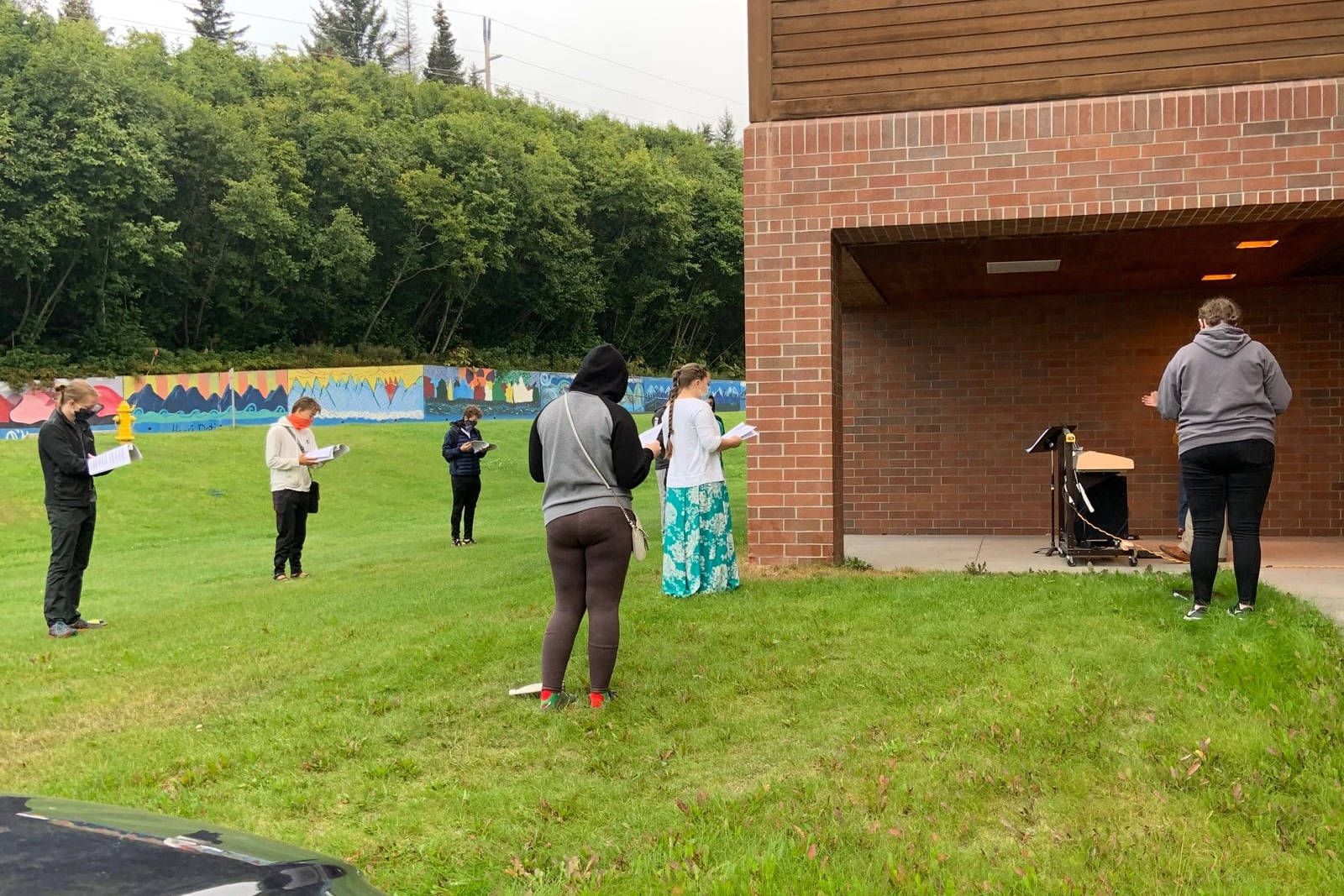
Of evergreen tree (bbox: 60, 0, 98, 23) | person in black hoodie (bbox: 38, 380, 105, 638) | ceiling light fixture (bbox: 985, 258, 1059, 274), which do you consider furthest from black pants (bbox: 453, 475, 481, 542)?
evergreen tree (bbox: 60, 0, 98, 23)

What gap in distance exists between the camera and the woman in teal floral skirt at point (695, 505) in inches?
333

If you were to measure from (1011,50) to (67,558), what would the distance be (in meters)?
8.41

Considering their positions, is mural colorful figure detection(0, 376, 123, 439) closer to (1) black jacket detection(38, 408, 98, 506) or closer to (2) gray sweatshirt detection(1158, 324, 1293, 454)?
(1) black jacket detection(38, 408, 98, 506)

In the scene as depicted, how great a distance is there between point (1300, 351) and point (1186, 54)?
5725 mm

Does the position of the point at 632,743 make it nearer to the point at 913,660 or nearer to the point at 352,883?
the point at 913,660

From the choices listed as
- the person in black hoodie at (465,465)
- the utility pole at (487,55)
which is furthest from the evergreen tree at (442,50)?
the person in black hoodie at (465,465)

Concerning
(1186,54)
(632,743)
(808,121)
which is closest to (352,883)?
(632,743)

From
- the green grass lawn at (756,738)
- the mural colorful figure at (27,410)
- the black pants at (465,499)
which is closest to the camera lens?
the green grass lawn at (756,738)

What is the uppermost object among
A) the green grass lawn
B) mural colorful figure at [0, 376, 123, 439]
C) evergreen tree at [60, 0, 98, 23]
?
evergreen tree at [60, 0, 98, 23]

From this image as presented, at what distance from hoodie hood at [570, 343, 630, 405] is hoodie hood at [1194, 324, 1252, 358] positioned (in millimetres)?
3284

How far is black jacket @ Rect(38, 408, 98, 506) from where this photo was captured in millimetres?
8414

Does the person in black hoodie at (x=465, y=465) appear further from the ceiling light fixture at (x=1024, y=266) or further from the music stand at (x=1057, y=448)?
the music stand at (x=1057, y=448)

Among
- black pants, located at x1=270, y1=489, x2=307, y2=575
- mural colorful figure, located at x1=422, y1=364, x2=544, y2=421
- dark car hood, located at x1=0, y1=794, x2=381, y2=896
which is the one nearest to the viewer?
dark car hood, located at x1=0, y1=794, x2=381, y2=896

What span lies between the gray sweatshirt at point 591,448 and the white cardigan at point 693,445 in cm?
295
